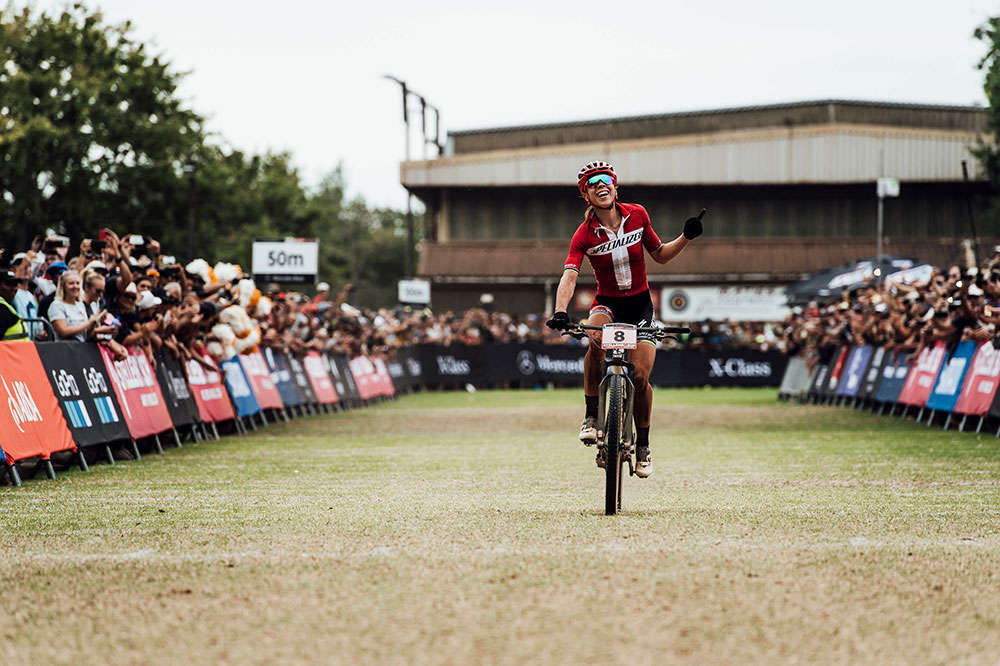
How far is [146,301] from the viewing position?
17.5 metres

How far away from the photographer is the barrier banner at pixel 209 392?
63.9 feet

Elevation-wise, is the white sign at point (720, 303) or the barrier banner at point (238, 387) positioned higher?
the barrier banner at point (238, 387)

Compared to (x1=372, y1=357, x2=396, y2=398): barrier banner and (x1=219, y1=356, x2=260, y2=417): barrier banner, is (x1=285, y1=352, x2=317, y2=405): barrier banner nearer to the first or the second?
(x1=219, y1=356, x2=260, y2=417): barrier banner

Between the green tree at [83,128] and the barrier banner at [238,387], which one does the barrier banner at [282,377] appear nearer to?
the barrier banner at [238,387]

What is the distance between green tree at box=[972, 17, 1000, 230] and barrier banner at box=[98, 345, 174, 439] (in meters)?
49.4

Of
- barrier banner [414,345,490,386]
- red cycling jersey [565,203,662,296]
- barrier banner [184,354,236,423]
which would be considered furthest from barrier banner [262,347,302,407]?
barrier banner [414,345,490,386]

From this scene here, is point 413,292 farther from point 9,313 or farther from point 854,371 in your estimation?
point 9,313

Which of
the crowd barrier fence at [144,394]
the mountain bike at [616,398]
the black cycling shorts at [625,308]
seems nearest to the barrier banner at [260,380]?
the crowd barrier fence at [144,394]

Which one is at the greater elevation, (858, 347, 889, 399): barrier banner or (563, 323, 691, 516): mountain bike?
(563, 323, 691, 516): mountain bike

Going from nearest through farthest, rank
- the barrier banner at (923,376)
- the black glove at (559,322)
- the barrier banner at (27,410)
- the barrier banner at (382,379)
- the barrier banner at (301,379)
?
1. the black glove at (559,322)
2. the barrier banner at (27,410)
3. the barrier banner at (923,376)
4. the barrier banner at (301,379)
5. the barrier banner at (382,379)

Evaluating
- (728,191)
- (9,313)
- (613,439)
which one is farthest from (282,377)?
(728,191)

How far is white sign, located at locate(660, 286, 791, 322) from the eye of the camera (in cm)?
6266

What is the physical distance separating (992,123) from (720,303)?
13720 mm

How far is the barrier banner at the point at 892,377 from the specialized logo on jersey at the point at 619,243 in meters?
16.2
